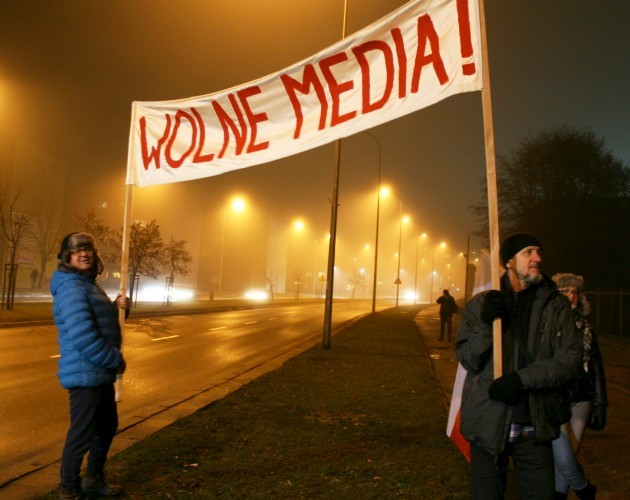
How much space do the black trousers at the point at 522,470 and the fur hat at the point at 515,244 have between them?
3.27 ft

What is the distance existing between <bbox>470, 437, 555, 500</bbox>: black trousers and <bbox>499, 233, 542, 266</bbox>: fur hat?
100 centimetres

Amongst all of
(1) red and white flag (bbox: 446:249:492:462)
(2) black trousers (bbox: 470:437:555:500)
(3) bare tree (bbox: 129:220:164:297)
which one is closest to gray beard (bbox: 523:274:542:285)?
(1) red and white flag (bbox: 446:249:492:462)

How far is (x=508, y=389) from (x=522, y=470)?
50cm

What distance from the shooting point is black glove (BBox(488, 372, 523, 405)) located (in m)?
2.77

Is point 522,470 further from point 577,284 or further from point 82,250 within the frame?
point 82,250

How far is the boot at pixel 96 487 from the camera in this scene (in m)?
4.00

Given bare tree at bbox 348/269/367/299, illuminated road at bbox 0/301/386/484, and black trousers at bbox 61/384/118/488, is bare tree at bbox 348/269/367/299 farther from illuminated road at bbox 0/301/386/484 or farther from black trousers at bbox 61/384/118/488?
black trousers at bbox 61/384/118/488

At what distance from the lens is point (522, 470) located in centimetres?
293

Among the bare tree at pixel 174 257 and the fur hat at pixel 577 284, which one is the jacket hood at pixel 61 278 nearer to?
the fur hat at pixel 577 284

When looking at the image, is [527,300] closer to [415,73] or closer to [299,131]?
[415,73]

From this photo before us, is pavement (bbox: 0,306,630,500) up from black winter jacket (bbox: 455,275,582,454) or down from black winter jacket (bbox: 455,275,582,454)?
down

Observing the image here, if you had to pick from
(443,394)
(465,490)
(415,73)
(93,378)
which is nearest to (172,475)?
(93,378)

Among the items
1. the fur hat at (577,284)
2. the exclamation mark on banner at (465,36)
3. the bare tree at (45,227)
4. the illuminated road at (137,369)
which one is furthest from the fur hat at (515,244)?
the bare tree at (45,227)

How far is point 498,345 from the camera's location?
2.99m
